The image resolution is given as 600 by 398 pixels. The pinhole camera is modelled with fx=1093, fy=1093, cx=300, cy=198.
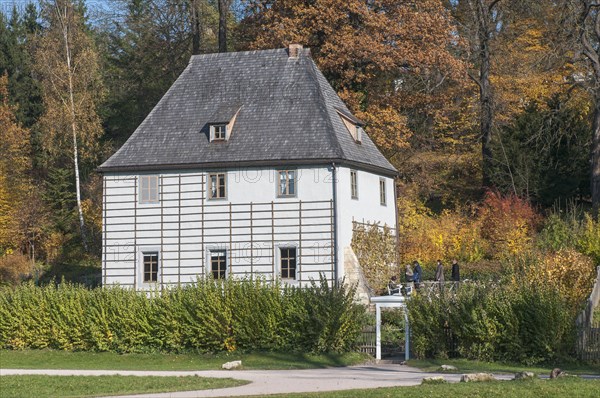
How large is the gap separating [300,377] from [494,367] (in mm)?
6192

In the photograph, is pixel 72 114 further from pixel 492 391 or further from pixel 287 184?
pixel 492 391

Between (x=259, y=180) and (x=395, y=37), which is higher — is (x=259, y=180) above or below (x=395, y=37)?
below

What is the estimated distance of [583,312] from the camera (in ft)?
105

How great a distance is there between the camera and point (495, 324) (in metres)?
32.3

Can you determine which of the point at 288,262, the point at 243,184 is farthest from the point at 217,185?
the point at 288,262

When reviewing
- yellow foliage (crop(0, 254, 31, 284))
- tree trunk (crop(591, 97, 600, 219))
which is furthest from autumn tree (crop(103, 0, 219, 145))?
tree trunk (crop(591, 97, 600, 219))

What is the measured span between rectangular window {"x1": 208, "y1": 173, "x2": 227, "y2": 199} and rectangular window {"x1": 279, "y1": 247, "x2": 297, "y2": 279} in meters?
3.52

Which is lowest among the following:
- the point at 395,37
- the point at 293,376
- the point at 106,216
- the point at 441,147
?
the point at 293,376

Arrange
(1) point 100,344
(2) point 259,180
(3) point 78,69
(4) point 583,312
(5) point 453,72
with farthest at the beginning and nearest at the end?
(3) point 78,69, (5) point 453,72, (2) point 259,180, (1) point 100,344, (4) point 583,312

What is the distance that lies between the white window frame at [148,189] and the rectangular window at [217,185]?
2266mm

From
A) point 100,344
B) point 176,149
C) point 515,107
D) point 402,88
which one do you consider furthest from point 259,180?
point 515,107

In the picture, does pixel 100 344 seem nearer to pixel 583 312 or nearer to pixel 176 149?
pixel 176 149

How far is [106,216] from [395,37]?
16668mm

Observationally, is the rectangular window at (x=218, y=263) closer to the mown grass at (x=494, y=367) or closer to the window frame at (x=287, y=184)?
the window frame at (x=287, y=184)
